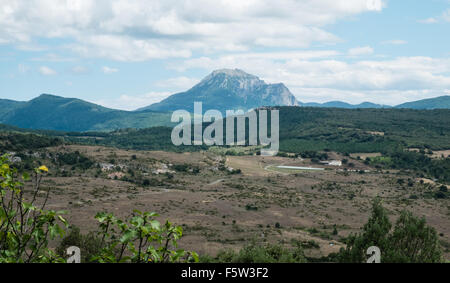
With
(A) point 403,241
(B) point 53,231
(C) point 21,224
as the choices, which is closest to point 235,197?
(A) point 403,241

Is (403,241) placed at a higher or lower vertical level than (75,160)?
higher

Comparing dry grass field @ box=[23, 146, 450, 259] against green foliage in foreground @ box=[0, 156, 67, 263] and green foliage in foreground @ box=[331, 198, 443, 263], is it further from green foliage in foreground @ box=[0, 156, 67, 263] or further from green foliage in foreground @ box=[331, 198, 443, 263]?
green foliage in foreground @ box=[0, 156, 67, 263]

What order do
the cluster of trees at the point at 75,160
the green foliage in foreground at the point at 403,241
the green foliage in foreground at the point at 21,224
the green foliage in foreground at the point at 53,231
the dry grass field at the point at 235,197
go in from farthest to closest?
the cluster of trees at the point at 75,160 → the dry grass field at the point at 235,197 → the green foliage in foreground at the point at 403,241 → the green foliage in foreground at the point at 21,224 → the green foliage in foreground at the point at 53,231

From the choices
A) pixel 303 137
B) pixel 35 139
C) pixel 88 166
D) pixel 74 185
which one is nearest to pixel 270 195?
pixel 74 185

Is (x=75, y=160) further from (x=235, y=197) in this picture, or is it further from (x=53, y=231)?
(x=53, y=231)

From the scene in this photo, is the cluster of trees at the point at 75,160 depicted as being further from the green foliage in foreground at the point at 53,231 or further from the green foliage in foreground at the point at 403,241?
the green foliage in foreground at the point at 53,231

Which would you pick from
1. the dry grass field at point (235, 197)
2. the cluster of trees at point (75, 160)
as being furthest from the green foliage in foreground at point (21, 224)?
the cluster of trees at point (75, 160)

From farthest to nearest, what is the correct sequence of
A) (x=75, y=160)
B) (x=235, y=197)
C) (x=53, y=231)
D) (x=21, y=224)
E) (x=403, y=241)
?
(x=75, y=160) → (x=235, y=197) → (x=403, y=241) → (x=21, y=224) → (x=53, y=231)

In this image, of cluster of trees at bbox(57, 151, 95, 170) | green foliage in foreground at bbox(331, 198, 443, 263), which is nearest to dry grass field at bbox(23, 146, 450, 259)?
cluster of trees at bbox(57, 151, 95, 170)

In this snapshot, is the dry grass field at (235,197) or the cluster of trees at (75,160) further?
the cluster of trees at (75,160)
